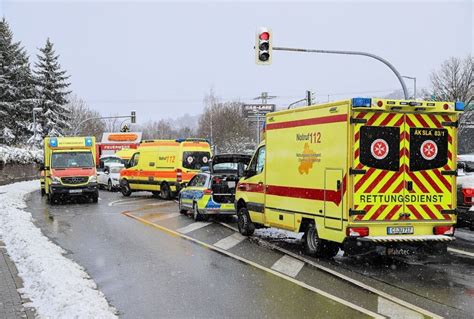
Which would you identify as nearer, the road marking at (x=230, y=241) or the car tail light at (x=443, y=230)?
the car tail light at (x=443, y=230)

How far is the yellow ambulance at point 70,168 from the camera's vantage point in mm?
24000

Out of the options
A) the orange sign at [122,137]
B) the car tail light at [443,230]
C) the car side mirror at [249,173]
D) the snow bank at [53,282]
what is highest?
the orange sign at [122,137]

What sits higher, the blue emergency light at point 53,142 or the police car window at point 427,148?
the blue emergency light at point 53,142

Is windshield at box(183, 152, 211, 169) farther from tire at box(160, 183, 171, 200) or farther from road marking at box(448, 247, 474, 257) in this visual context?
road marking at box(448, 247, 474, 257)

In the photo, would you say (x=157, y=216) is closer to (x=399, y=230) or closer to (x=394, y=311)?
(x=399, y=230)

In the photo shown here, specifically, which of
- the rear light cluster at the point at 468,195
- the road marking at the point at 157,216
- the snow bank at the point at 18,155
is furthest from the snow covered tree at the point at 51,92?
the rear light cluster at the point at 468,195

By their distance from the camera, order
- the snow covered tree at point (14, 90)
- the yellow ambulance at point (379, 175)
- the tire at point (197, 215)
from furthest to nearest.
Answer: the snow covered tree at point (14, 90), the tire at point (197, 215), the yellow ambulance at point (379, 175)

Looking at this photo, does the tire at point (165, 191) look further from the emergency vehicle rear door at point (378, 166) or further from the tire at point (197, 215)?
the emergency vehicle rear door at point (378, 166)

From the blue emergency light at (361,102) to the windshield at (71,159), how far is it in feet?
57.3

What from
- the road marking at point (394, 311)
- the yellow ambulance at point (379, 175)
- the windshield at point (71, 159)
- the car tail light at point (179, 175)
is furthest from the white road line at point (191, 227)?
the windshield at point (71, 159)

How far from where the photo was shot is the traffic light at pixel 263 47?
19.4 metres

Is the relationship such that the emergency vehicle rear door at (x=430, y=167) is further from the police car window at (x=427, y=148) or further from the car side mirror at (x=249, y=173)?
the car side mirror at (x=249, y=173)

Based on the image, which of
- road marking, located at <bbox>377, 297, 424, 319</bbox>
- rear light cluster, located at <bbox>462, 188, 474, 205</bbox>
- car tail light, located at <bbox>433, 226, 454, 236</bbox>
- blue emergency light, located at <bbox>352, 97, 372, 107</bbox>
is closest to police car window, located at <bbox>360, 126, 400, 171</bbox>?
blue emergency light, located at <bbox>352, 97, 372, 107</bbox>

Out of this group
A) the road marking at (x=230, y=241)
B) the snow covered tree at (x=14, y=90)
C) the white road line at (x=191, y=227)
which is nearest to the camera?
the road marking at (x=230, y=241)
